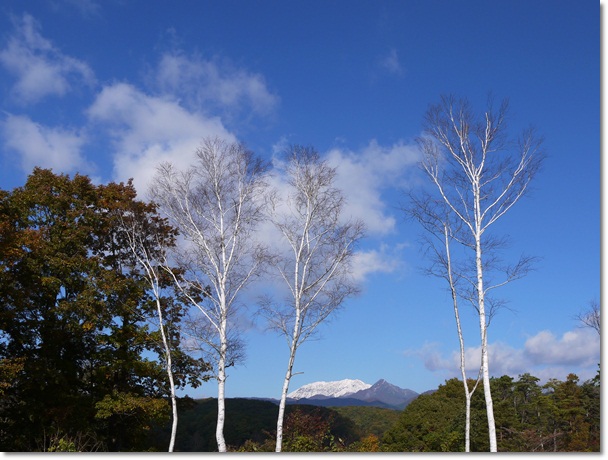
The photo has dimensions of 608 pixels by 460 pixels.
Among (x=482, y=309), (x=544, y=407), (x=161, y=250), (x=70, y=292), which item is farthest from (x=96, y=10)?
(x=544, y=407)

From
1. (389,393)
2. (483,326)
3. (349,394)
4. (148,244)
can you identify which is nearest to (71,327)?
(148,244)

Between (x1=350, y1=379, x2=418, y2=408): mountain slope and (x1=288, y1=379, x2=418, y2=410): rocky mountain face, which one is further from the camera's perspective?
(x1=350, y1=379, x2=418, y2=408): mountain slope

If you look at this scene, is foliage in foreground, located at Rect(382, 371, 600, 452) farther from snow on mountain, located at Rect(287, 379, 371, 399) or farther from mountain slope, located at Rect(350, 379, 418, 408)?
mountain slope, located at Rect(350, 379, 418, 408)

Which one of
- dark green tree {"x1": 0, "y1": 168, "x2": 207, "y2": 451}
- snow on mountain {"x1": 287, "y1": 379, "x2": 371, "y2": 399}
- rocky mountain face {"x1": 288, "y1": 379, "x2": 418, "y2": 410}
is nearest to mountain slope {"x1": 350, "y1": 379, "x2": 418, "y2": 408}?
rocky mountain face {"x1": 288, "y1": 379, "x2": 418, "y2": 410}

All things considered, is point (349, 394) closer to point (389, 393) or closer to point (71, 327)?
point (389, 393)

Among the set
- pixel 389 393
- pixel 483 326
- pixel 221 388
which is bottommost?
pixel 389 393

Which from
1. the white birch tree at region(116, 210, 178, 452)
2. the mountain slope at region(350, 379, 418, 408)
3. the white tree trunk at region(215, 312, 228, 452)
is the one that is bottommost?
the mountain slope at region(350, 379, 418, 408)

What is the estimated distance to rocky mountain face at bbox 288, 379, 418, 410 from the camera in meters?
27.8

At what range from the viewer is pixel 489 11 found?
11.5 meters

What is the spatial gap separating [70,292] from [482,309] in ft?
34.6

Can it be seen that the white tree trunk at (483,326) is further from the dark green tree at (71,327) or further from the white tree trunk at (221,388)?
the dark green tree at (71,327)

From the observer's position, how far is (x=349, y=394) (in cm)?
5181

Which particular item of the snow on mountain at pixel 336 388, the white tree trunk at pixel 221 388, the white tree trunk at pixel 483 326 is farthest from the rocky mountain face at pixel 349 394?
the white tree trunk at pixel 483 326

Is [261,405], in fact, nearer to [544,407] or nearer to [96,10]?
[544,407]
